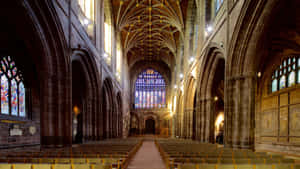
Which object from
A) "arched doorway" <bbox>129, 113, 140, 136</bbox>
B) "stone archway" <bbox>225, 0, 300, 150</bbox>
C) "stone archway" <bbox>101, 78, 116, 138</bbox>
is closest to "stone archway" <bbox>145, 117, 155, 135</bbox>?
"arched doorway" <bbox>129, 113, 140, 136</bbox>

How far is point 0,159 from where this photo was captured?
185 inches

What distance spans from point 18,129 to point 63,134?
361 centimetres

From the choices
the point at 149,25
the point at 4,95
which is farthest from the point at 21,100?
the point at 149,25

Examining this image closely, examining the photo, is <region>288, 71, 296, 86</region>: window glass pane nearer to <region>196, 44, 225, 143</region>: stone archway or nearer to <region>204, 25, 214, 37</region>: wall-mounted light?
<region>196, 44, 225, 143</region>: stone archway

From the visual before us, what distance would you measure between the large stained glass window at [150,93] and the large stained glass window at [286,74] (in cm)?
2426

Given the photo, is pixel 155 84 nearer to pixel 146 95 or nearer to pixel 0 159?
pixel 146 95

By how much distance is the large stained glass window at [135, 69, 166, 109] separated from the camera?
36750mm

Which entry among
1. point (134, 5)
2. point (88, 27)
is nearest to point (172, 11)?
point (134, 5)

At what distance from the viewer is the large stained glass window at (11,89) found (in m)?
9.82

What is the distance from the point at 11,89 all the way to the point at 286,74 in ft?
56.3

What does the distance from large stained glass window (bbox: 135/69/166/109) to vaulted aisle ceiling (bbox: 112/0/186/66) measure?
4767mm

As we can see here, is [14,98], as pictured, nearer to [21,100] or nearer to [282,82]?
[21,100]

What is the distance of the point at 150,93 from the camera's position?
121 feet

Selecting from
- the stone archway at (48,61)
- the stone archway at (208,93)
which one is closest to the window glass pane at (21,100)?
the stone archway at (48,61)
